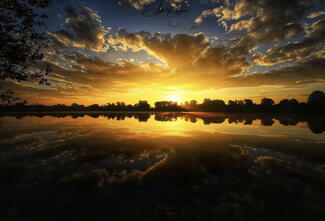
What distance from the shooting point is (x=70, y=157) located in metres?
14.0

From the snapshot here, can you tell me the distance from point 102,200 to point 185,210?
424cm

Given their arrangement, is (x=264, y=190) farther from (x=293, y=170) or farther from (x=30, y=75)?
(x=30, y=75)

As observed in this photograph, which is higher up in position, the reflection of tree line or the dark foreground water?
the reflection of tree line

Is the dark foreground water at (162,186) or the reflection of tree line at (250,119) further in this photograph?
the reflection of tree line at (250,119)

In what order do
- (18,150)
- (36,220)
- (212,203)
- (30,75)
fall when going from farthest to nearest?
(18,150) → (30,75) → (212,203) → (36,220)

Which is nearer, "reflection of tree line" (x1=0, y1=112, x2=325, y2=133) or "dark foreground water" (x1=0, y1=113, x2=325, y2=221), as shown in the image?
"dark foreground water" (x1=0, y1=113, x2=325, y2=221)

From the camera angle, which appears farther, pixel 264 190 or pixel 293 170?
pixel 293 170

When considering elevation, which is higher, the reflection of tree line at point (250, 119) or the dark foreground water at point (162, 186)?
the reflection of tree line at point (250, 119)

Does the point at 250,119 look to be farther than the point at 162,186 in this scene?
Yes

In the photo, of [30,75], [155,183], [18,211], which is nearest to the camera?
[18,211]

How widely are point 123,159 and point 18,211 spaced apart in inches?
291

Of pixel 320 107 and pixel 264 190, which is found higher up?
pixel 320 107

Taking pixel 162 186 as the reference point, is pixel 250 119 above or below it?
above

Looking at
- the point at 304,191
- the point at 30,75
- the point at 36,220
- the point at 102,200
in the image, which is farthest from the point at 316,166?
the point at 30,75
